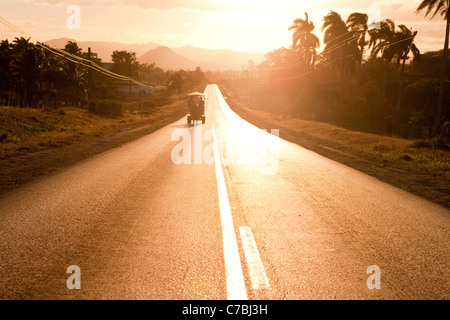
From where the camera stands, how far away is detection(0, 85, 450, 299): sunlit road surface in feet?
12.6

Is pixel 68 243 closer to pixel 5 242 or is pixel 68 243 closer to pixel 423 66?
pixel 5 242

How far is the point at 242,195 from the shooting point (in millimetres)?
8023

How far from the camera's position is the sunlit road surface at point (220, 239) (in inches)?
151

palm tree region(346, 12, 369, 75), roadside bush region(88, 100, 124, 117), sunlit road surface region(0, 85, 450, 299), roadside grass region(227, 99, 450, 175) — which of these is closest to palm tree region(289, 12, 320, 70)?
palm tree region(346, 12, 369, 75)

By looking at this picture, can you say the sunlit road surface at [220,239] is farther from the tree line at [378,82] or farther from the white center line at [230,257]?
the tree line at [378,82]

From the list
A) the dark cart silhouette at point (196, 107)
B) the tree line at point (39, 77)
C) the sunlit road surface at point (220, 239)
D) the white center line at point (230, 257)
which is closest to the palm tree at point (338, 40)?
the dark cart silhouette at point (196, 107)

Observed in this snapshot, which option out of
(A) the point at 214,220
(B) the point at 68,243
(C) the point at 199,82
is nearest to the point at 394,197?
(A) the point at 214,220

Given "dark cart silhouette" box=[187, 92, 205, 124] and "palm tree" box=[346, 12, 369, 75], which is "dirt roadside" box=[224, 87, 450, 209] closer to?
"dark cart silhouette" box=[187, 92, 205, 124]

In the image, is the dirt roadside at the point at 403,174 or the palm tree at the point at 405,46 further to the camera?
the palm tree at the point at 405,46

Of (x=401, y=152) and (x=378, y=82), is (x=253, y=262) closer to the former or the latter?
(x=401, y=152)

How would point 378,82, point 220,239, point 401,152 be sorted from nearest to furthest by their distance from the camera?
point 220,239 < point 401,152 < point 378,82

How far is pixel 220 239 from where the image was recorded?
525 centimetres

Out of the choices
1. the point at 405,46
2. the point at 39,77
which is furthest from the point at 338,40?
the point at 39,77

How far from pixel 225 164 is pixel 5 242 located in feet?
26.2
